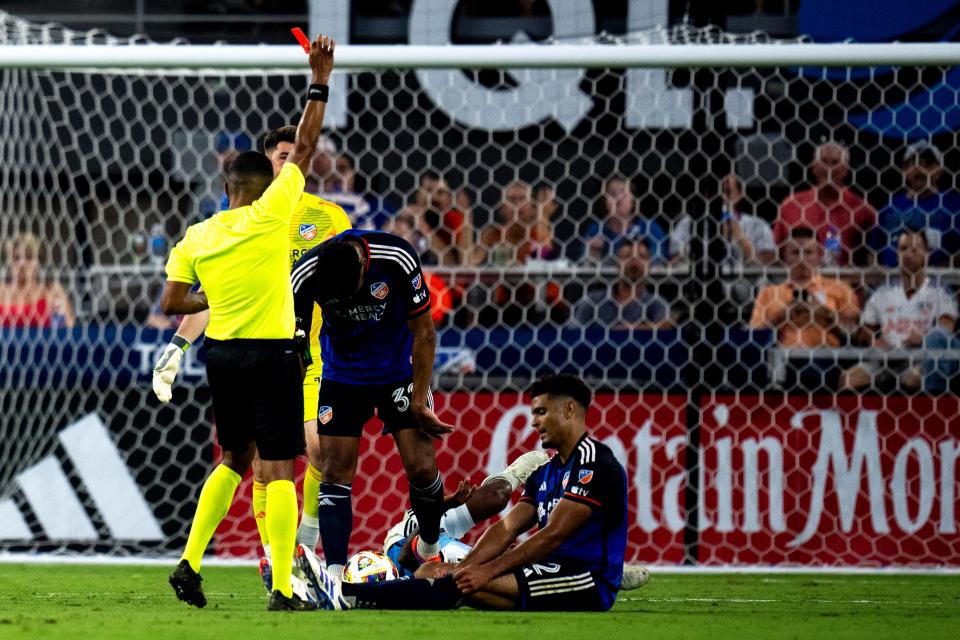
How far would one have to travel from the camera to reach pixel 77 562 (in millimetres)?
7863

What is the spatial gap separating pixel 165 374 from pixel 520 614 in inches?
62.8

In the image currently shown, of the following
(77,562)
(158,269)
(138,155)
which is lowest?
(77,562)

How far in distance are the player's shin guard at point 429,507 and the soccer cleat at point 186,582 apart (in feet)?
3.89

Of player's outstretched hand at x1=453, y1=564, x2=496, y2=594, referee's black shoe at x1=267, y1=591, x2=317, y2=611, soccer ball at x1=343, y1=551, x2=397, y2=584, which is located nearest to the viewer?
referee's black shoe at x1=267, y1=591, x2=317, y2=611

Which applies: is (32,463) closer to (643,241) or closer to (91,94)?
(91,94)

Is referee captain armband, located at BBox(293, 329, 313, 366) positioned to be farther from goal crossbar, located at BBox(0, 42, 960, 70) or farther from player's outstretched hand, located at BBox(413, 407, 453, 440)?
goal crossbar, located at BBox(0, 42, 960, 70)

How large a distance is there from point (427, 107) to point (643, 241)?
2.96 metres

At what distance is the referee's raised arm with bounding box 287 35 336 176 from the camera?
17.2ft

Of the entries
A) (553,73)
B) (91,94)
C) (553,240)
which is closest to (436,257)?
(553,240)

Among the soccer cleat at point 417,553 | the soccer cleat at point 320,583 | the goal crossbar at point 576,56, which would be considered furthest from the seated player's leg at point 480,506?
the goal crossbar at point 576,56

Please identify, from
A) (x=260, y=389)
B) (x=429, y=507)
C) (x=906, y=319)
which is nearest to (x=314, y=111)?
(x=260, y=389)

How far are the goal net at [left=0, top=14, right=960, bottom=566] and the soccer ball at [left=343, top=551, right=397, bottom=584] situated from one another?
2255 millimetres

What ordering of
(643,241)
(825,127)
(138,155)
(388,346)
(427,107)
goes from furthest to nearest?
(427,107) → (138,155) → (825,127) → (643,241) → (388,346)

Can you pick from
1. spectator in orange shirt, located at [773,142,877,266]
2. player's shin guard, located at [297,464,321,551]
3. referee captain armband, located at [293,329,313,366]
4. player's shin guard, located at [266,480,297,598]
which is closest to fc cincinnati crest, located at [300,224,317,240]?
referee captain armband, located at [293,329,313,366]
